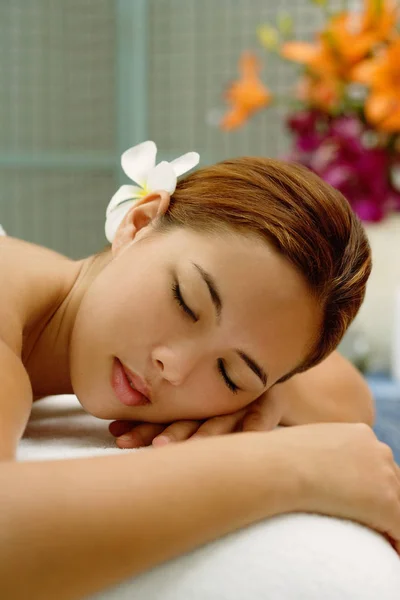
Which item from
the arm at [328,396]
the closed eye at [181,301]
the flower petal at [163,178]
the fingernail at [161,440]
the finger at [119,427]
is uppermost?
the flower petal at [163,178]

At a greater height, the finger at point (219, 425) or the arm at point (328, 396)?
the finger at point (219, 425)

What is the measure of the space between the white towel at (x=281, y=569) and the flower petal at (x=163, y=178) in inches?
17.5

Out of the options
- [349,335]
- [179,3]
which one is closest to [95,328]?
[349,335]

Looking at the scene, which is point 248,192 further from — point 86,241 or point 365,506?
point 86,241

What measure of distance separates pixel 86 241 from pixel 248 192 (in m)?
1.41

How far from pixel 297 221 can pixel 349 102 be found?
1261 mm

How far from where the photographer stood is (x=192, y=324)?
2.49ft

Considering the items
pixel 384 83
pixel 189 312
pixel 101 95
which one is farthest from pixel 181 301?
pixel 101 95

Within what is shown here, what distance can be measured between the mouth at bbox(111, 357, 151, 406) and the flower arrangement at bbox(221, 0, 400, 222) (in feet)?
3.93

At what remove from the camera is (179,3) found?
2.22 m

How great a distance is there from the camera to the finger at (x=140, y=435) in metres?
0.79

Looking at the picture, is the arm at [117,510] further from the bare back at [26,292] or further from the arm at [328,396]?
the arm at [328,396]

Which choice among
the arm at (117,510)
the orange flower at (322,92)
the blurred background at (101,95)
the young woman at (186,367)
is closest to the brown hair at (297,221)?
the young woman at (186,367)

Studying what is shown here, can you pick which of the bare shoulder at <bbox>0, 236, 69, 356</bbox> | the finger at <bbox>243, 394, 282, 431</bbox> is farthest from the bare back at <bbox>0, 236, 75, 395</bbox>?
the finger at <bbox>243, 394, 282, 431</bbox>
